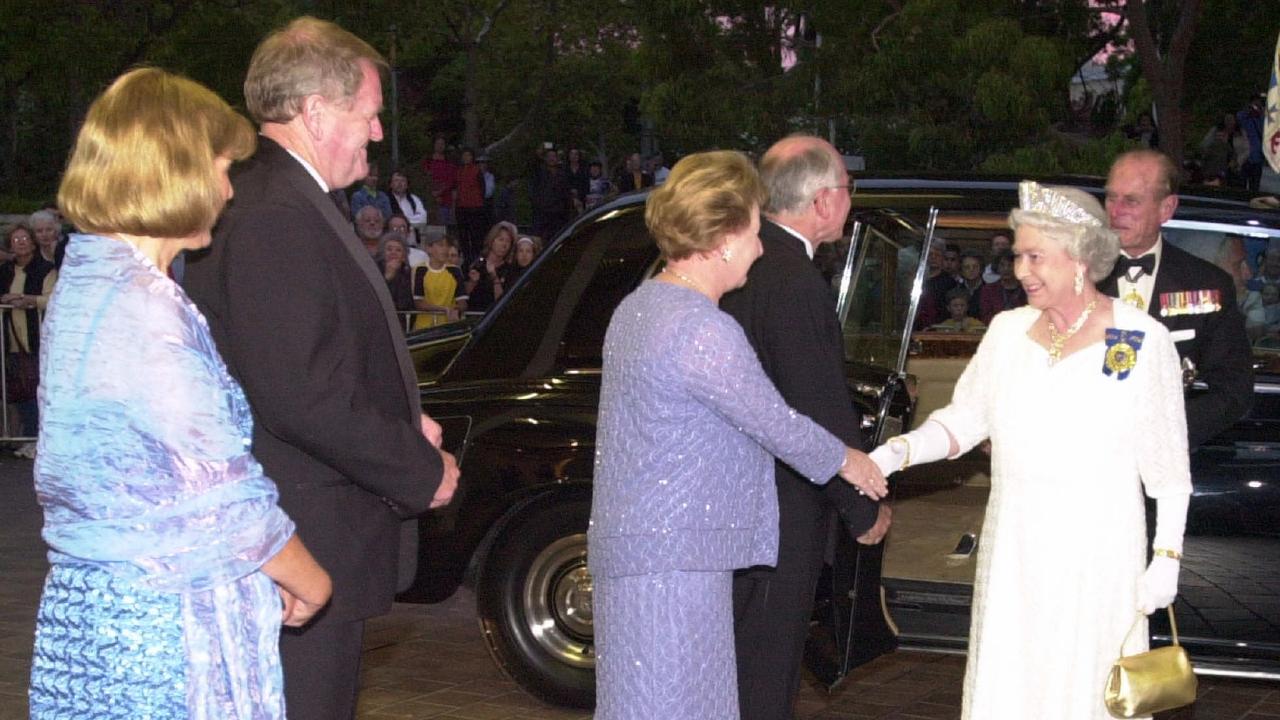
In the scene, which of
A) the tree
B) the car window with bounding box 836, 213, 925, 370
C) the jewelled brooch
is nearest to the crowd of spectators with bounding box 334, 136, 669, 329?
the car window with bounding box 836, 213, 925, 370

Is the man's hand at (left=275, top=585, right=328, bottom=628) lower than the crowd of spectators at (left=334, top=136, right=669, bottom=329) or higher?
higher

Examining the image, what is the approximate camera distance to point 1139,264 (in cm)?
574

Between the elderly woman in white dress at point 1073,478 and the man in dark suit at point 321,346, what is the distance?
1.70m

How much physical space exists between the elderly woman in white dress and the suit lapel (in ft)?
5.77

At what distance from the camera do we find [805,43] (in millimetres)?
19781

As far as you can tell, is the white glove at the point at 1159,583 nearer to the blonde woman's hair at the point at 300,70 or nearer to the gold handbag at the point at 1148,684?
the gold handbag at the point at 1148,684

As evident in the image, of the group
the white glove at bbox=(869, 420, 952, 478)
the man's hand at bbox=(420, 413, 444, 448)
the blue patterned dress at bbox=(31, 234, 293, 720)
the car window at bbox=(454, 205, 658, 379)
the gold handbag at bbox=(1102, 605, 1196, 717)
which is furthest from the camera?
the car window at bbox=(454, 205, 658, 379)

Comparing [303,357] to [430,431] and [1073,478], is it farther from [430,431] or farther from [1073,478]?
[1073,478]

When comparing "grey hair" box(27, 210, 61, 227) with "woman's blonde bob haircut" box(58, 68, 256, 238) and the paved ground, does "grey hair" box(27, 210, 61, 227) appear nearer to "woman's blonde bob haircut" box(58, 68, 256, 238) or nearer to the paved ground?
the paved ground

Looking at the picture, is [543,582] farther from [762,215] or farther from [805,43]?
[805,43]

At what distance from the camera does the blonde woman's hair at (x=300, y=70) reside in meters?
3.86

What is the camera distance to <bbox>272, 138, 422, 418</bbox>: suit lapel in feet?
12.5

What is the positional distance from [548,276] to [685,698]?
8.48 feet

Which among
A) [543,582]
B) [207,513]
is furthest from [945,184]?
[207,513]
